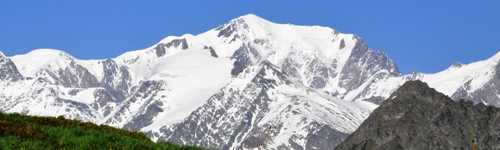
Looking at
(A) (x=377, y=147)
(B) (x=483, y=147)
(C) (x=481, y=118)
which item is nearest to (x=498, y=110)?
(C) (x=481, y=118)

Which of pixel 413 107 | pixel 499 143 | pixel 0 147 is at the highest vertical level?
pixel 413 107

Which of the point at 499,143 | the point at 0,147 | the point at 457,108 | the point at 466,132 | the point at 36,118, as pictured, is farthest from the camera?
the point at 457,108

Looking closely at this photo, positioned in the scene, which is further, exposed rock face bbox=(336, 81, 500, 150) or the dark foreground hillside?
exposed rock face bbox=(336, 81, 500, 150)

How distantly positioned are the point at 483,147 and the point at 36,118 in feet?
406

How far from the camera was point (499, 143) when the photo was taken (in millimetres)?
158750

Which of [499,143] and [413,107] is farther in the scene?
[413,107]

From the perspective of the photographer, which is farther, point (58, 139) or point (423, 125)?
point (423, 125)

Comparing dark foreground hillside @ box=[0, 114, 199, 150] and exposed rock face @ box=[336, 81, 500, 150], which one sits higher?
exposed rock face @ box=[336, 81, 500, 150]

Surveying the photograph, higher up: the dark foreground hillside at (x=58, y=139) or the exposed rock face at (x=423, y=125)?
the exposed rock face at (x=423, y=125)

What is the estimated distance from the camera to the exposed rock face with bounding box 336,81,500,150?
134125 mm

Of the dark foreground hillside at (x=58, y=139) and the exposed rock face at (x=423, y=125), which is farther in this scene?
the exposed rock face at (x=423, y=125)

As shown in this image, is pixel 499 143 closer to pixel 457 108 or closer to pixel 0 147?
pixel 457 108

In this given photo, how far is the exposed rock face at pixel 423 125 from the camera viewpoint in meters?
134

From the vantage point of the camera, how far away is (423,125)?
172m
